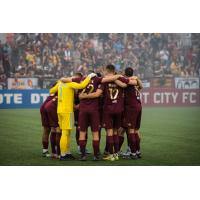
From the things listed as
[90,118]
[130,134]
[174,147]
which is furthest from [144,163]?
[174,147]

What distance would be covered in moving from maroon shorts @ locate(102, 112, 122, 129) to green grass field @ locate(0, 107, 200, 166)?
1.78 feet

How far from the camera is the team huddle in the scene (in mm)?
8570

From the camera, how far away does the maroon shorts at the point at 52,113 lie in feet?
29.3

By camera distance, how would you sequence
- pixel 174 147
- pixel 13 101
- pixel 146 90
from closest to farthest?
pixel 174 147
pixel 13 101
pixel 146 90

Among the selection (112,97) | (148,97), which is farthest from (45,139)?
(148,97)

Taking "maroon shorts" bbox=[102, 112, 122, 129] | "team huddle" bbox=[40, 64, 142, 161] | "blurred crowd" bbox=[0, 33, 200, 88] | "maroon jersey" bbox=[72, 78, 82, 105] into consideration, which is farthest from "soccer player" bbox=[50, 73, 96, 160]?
"blurred crowd" bbox=[0, 33, 200, 88]

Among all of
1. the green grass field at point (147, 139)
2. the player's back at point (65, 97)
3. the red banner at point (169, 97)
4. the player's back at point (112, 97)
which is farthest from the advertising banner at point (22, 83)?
the player's back at point (112, 97)

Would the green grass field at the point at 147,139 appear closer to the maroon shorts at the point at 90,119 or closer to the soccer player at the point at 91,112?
the soccer player at the point at 91,112

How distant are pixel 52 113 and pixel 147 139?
341 cm

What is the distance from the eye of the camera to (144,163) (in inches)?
344

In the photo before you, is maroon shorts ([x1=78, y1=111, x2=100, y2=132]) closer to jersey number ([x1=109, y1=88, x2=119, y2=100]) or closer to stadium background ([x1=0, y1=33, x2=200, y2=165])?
jersey number ([x1=109, y1=88, x2=119, y2=100])

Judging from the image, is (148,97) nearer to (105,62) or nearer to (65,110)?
(105,62)

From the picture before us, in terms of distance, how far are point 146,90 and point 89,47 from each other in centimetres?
247

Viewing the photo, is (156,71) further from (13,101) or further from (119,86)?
(119,86)
